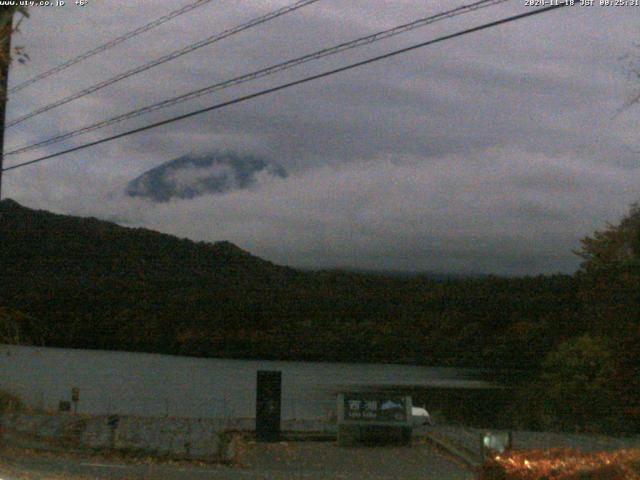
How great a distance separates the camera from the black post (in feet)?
96.2

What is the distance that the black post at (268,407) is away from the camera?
2933 centimetres

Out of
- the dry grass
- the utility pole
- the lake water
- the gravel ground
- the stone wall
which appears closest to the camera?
the dry grass

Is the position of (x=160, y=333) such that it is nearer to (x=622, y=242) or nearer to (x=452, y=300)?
(x=452, y=300)

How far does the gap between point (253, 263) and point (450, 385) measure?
1188 cm

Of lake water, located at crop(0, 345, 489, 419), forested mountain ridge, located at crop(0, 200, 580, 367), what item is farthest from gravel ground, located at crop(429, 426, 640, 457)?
lake water, located at crop(0, 345, 489, 419)

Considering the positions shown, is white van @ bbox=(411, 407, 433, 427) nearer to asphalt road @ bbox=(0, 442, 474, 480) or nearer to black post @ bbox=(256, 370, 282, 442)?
asphalt road @ bbox=(0, 442, 474, 480)

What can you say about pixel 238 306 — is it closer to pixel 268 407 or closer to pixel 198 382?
pixel 198 382

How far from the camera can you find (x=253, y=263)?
146 feet

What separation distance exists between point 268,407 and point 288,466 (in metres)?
5.86

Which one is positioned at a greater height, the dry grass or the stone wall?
the dry grass

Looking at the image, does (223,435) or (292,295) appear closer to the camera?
(223,435)

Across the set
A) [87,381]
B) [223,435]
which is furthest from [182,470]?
[87,381]

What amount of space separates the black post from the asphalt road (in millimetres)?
652

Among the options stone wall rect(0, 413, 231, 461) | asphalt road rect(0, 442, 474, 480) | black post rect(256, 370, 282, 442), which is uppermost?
black post rect(256, 370, 282, 442)
